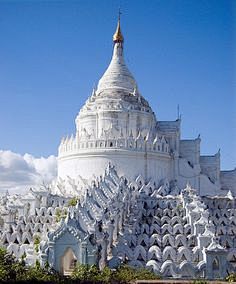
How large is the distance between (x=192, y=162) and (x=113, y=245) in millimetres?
25210

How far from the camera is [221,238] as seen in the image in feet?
129

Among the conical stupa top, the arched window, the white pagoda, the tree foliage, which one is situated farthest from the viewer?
the conical stupa top

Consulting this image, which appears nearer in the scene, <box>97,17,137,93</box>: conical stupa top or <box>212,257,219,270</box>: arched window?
<box>212,257,219,270</box>: arched window

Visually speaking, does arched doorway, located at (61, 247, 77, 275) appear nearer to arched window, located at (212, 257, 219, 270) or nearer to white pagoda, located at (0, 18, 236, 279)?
white pagoda, located at (0, 18, 236, 279)

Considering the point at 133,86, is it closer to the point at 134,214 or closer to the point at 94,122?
the point at 94,122

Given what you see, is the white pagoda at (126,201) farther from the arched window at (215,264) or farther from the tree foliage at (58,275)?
the tree foliage at (58,275)

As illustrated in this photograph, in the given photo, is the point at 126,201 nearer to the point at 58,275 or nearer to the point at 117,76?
the point at 58,275

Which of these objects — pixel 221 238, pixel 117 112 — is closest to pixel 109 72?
pixel 117 112

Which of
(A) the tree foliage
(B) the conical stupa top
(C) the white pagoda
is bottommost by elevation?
(A) the tree foliage

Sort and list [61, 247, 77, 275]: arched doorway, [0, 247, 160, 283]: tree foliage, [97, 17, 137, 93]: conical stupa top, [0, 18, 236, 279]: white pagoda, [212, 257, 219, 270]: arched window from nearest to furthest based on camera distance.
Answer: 1. [0, 247, 160, 283]: tree foliage
2. [61, 247, 77, 275]: arched doorway
3. [212, 257, 219, 270]: arched window
4. [0, 18, 236, 279]: white pagoda
5. [97, 17, 137, 93]: conical stupa top

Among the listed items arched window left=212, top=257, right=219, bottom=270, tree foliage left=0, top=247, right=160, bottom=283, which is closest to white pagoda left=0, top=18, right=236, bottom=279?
arched window left=212, top=257, right=219, bottom=270

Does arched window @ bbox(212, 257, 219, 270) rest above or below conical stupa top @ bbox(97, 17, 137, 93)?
below

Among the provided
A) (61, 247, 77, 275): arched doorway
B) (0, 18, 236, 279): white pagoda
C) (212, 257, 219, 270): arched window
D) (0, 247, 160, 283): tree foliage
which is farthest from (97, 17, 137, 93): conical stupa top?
(0, 247, 160, 283): tree foliage

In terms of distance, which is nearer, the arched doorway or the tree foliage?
the tree foliage
